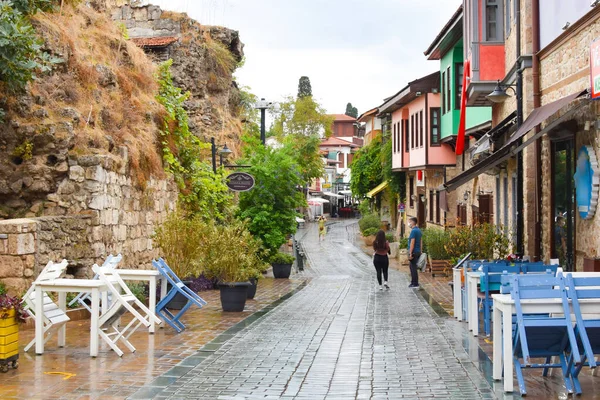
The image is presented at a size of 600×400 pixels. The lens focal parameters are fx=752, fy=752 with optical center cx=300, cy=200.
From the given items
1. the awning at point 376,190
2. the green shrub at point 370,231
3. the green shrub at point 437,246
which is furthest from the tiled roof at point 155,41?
the awning at point 376,190

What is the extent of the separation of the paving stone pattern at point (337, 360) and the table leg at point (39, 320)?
185 centimetres

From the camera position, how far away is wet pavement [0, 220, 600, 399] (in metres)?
7.05

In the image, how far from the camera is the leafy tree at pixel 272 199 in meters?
22.0

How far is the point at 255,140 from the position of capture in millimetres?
24000

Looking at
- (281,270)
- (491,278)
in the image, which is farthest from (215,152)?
(491,278)

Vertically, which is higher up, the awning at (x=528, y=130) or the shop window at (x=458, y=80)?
the shop window at (x=458, y=80)

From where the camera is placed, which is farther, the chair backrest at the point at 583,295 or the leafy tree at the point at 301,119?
the leafy tree at the point at 301,119

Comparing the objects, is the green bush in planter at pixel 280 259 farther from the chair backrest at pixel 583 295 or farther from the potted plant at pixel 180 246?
the chair backrest at pixel 583 295

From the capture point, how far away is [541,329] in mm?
6648

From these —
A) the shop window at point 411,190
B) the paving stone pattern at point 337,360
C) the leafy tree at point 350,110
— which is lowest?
the paving stone pattern at point 337,360

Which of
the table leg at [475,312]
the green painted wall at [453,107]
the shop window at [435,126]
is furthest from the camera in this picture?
the shop window at [435,126]

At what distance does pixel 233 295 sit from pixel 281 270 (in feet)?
32.4

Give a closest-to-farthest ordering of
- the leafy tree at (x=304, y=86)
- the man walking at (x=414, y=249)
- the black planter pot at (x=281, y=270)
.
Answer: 1. the man walking at (x=414, y=249)
2. the black planter pot at (x=281, y=270)
3. the leafy tree at (x=304, y=86)

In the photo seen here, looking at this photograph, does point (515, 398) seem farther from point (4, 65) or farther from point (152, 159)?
point (152, 159)
